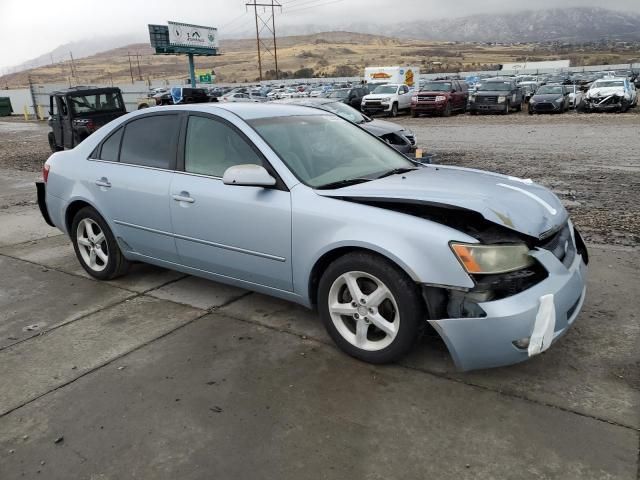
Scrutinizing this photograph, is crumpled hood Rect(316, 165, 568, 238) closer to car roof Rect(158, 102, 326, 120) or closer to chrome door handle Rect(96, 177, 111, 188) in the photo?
car roof Rect(158, 102, 326, 120)

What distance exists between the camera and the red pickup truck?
24172 millimetres

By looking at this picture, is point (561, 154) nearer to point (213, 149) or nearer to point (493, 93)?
point (213, 149)

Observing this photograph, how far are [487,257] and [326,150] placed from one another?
5.19ft

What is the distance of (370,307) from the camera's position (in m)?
3.16

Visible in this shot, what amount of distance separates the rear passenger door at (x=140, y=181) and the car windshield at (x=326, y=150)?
87 cm

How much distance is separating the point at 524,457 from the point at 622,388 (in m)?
0.90

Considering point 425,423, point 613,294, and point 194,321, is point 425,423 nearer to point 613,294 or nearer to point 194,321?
point 194,321

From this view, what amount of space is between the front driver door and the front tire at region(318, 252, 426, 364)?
15.0 inches

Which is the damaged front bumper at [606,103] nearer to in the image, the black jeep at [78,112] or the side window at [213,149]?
the black jeep at [78,112]

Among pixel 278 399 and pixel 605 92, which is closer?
pixel 278 399

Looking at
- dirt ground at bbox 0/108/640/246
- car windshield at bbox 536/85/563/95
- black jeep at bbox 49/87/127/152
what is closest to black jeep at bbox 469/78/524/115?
dirt ground at bbox 0/108/640/246

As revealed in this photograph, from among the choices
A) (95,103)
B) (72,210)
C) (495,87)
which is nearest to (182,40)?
(495,87)

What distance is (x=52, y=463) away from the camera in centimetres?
252

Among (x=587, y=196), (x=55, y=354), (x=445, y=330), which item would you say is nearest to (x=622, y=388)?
(x=445, y=330)
